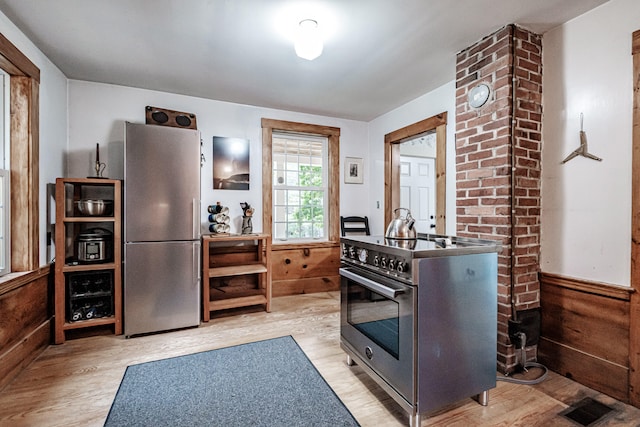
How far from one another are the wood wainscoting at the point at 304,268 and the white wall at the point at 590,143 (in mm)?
2536

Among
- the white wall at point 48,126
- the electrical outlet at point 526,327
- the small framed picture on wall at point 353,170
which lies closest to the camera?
the electrical outlet at point 526,327

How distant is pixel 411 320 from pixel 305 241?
9.18 ft

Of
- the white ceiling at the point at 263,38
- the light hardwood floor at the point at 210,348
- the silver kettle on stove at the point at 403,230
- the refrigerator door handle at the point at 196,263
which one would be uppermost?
the white ceiling at the point at 263,38

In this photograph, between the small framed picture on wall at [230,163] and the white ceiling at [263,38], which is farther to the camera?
the small framed picture on wall at [230,163]

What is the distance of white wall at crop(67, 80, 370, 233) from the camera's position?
10.1 ft

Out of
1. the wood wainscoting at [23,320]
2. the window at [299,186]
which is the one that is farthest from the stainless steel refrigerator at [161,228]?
the window at [299,186]

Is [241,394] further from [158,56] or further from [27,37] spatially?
[27,37]

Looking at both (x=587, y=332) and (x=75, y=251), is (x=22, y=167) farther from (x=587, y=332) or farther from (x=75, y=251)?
(x=587, y=332)

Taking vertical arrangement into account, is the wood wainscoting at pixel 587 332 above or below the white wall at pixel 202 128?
below

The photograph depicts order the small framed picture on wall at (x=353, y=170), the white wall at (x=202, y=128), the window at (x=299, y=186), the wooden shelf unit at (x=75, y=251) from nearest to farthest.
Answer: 1. the wooden shelf unit at (x=75, y=251)
2. the white wall at (x=202, y=128)
3. the window at (x=299, y=186)
4. the small framed picture on wall at (x=353, y=170)

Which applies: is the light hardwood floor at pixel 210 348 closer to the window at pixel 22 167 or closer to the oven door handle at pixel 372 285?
the oven door handle at pixel 372 285

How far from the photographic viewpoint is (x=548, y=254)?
2.23 metres

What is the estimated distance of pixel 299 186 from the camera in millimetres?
4250

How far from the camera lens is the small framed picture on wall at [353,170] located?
4434mm
